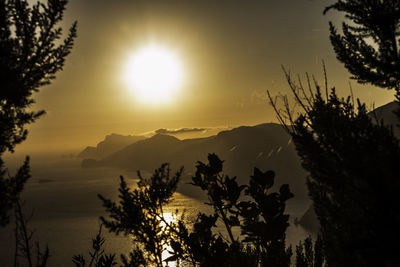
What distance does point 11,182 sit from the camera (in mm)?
4688

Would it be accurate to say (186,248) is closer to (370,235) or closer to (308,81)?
A: (370,235)

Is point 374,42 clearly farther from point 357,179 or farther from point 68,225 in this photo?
point 68,225

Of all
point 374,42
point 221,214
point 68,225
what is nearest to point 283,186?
point 221,214

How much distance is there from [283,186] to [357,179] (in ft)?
5.99

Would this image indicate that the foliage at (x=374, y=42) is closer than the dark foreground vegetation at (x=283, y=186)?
No

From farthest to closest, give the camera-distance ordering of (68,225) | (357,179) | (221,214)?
(68,225)
(221,214)
(357,179)

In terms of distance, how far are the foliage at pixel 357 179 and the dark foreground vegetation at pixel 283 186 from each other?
0.04 feet

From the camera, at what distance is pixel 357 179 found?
10.1ft

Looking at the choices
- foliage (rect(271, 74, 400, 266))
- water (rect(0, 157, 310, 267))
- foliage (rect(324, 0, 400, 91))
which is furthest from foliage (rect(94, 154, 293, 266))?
water (rect(0, 157, 310, 267))

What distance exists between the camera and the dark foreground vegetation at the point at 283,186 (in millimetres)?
2895

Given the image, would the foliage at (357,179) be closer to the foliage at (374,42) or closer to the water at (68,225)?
the foliage at (374,42)

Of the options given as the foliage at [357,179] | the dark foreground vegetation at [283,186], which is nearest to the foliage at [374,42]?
the dark foreground vegetation at [283,186]

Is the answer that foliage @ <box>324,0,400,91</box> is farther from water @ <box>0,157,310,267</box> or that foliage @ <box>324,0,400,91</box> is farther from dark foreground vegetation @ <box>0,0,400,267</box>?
water @ <box>0,157,310,267</box>

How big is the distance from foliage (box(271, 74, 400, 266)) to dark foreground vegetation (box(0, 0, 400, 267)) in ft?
0.04
